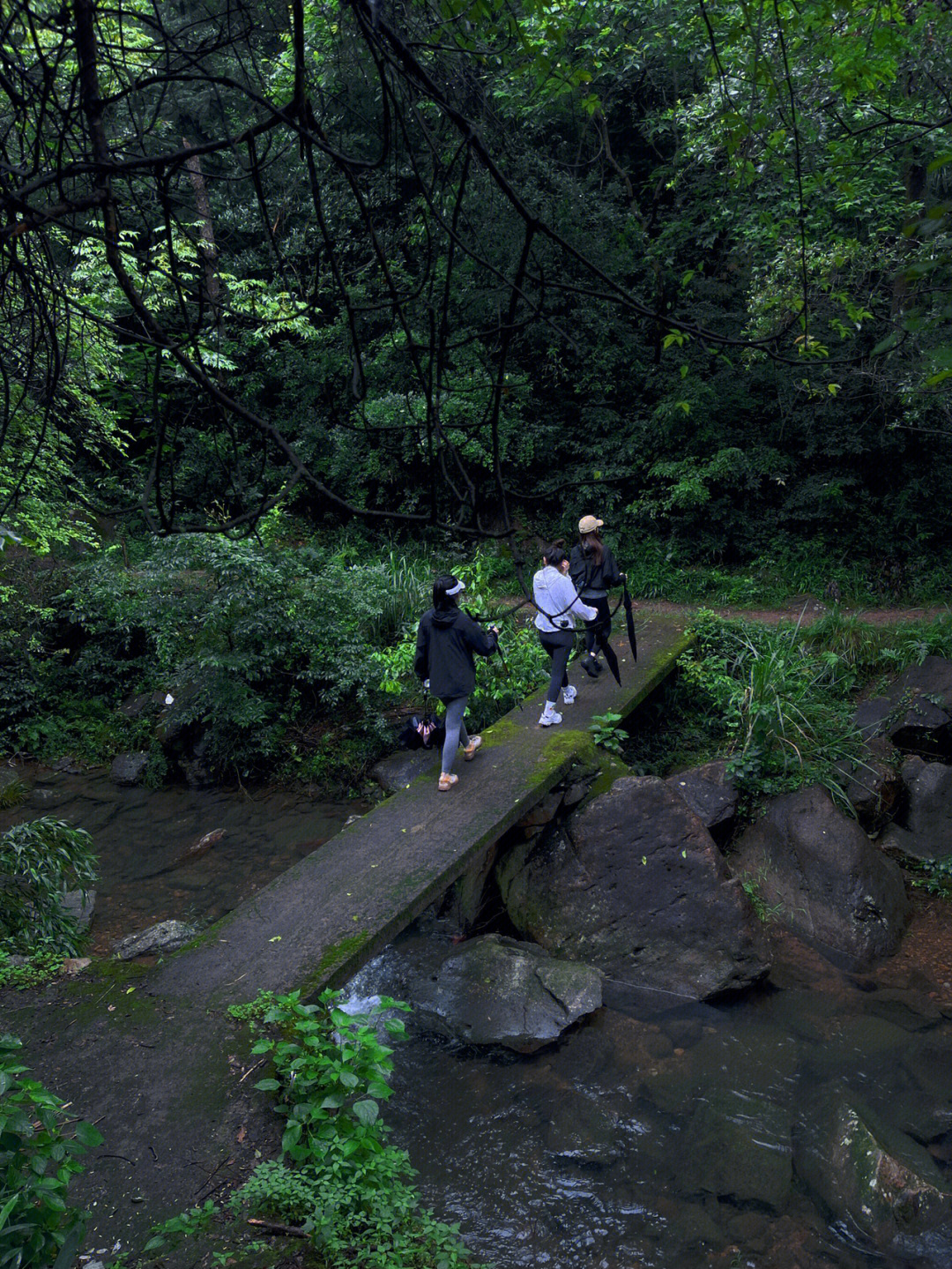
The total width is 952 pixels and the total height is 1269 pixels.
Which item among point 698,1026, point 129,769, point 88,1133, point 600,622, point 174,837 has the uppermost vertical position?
point 600,622

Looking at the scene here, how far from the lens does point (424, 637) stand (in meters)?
6.20

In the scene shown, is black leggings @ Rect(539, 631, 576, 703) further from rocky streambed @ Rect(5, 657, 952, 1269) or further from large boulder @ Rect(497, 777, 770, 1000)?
large boulder @ Rect(497, 777, 770, 1000)

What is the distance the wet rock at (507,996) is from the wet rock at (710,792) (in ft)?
6.35

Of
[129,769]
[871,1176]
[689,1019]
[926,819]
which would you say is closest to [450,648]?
[689,1019]

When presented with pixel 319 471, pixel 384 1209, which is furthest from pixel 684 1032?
pixel 319 471

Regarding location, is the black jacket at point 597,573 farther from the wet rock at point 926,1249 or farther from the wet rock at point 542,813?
the wet rock at point 926,1249

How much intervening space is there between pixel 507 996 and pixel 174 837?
448cm

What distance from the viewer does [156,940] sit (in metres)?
6.15

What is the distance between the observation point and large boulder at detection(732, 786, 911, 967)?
247 inches

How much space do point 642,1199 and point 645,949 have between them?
6.55ft

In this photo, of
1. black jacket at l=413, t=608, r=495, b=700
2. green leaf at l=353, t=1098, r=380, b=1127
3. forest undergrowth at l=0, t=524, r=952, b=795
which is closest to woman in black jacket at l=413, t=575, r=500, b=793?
black jacket at l=413, t=608, r=495, b=700

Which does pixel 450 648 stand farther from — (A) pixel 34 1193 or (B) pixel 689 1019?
(A) pixel 34 1193

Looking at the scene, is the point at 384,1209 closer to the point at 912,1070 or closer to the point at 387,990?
the point at 387,990

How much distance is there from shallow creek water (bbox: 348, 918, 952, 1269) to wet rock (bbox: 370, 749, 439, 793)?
2.69m
